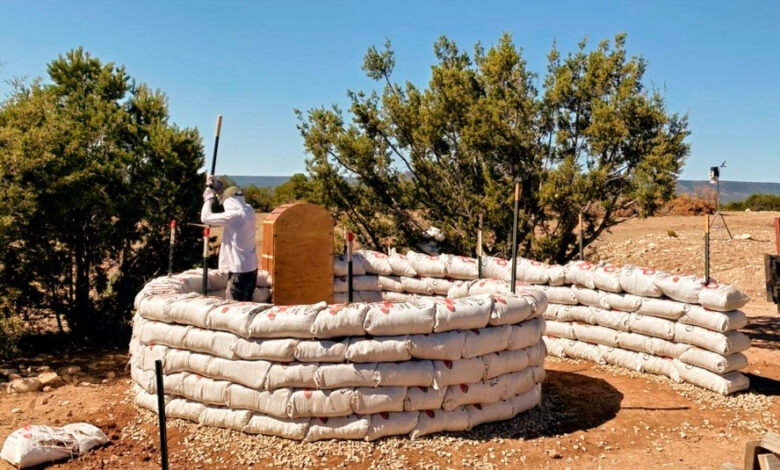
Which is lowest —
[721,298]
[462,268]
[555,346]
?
[555,346]

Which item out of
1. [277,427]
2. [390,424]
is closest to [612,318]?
[390,424]

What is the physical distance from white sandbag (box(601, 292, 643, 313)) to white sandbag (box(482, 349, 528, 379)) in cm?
232

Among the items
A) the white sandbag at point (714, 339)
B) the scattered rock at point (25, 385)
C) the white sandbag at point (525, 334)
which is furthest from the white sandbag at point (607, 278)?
the scattered rock at point (25, 385)

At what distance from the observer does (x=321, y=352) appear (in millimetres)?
5355

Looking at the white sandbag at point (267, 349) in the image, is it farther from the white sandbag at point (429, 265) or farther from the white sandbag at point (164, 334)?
the white sandbag at point (429, 265)

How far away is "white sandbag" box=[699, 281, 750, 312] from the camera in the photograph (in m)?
6.90

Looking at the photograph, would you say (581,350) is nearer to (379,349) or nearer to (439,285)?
(439,285)

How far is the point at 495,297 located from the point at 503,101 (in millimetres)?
4120

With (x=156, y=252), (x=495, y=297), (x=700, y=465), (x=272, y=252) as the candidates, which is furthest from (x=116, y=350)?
(x=700, y=465)

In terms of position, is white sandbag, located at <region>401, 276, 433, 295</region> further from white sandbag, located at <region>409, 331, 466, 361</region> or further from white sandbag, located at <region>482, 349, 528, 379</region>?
white sandbag, located at <region>409, 331, 466, 361</region>

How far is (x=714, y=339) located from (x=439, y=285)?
3648mm

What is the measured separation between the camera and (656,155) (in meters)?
8.75

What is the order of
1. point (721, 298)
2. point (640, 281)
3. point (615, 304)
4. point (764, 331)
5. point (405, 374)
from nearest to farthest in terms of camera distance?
1. point (405, 374)
2. point (721, 298)
3. point (640, 281)
4. point (615, 304)
5. point (764, 331)

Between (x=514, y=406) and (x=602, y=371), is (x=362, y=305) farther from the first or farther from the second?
(x=602, y=371)
